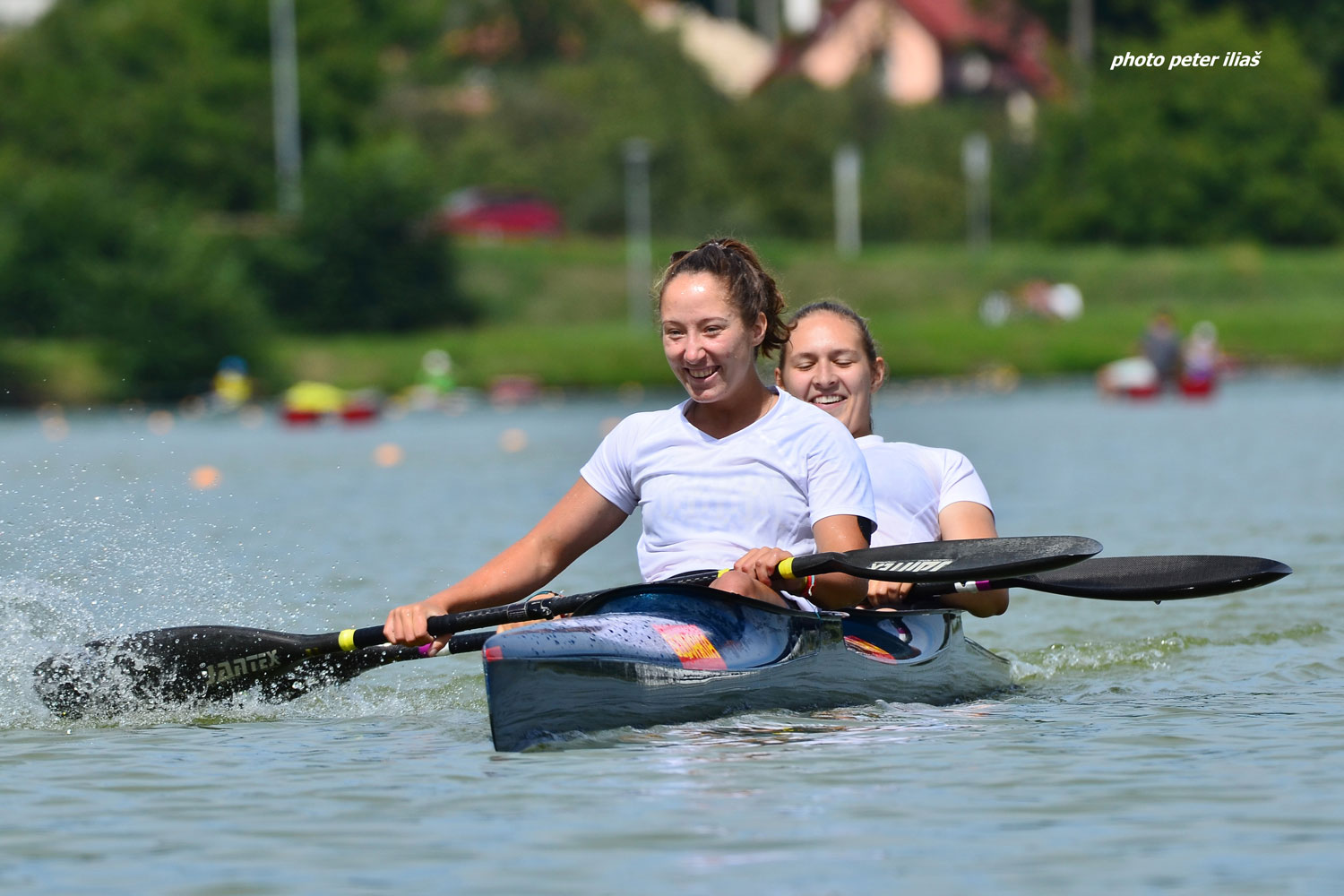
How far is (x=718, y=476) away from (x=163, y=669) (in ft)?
7.58

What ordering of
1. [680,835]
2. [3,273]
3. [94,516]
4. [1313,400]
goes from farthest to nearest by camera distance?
[3,273] → [1313,400] → [94,516] → [680,835]

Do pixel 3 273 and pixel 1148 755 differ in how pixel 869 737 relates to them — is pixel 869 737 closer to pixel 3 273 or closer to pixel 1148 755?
pixel 1148 755

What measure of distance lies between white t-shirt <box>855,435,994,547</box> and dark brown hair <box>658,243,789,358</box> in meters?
1.15

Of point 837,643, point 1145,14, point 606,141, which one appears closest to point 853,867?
point 837,643

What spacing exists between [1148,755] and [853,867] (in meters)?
1.78

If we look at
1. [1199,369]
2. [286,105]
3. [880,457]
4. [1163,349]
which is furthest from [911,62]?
[880,457]

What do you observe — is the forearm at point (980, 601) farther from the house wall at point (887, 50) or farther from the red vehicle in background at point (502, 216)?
the house wall at point (887, 50)

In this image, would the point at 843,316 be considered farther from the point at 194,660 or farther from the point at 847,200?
the point at 847,200

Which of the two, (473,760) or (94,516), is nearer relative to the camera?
(473,760)

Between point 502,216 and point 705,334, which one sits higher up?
point 502,216

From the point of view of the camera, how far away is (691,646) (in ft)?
22.2

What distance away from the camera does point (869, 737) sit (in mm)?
6945

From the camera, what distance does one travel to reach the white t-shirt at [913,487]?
7.81 m

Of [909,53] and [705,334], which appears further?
[909,53]
